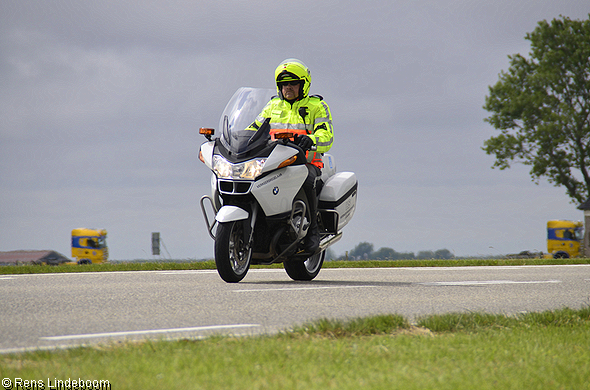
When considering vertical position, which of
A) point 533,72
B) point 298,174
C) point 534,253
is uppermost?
point 533,72

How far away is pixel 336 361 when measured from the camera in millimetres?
3115

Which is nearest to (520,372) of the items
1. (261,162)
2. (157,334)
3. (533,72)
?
(157,334)

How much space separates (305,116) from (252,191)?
1.73 metres

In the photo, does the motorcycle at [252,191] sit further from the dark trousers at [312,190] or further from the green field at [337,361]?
the green field at [337,361]

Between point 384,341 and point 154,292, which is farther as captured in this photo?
point 154,292

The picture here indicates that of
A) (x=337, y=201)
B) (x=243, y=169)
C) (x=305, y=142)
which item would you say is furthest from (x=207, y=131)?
(x=337, y=201)

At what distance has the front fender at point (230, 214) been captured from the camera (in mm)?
6398

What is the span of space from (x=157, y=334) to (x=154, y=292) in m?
2.69

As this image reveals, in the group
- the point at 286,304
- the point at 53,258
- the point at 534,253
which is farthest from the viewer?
the point at 53,258

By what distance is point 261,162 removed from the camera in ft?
21.8

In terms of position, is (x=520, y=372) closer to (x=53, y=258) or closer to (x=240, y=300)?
(x=240, y=300)

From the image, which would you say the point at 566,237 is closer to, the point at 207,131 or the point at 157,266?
the point at 157,266

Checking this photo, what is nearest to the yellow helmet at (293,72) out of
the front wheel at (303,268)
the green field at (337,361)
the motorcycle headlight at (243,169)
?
the motorcycle headlight at (243,169)

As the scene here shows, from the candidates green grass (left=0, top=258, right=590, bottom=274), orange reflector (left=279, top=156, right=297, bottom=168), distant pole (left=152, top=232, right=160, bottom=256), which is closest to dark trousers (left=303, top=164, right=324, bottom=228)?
orange reflector (left=279, top=156, right=297, bottom=168)
